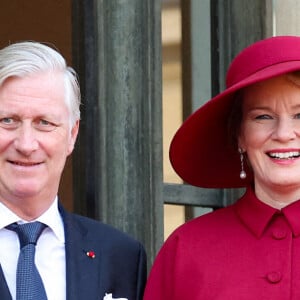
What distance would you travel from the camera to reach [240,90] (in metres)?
4.43

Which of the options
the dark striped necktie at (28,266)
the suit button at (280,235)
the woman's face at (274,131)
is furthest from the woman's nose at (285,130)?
the dark striped necktie at (28,266)

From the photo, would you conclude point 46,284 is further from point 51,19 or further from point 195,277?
point 51,19

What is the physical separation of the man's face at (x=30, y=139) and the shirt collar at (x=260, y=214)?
574mm

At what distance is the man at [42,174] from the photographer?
4254mm

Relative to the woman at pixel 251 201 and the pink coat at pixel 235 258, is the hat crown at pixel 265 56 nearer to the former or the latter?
the woman at pixel 251 201

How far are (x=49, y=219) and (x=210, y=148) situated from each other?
0.58 metres

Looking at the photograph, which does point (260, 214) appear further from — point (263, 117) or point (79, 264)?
point (79, 264)

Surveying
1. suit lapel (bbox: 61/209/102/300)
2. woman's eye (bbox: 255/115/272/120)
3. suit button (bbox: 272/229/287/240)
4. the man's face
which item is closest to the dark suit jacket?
suit lapel (bbox: 61/209/102/300)

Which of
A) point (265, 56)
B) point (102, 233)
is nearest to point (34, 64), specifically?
point (102, 233)

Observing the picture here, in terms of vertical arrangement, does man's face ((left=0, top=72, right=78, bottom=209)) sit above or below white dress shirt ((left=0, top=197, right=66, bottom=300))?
above

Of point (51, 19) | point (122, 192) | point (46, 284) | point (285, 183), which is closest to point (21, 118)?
point (46, 284)

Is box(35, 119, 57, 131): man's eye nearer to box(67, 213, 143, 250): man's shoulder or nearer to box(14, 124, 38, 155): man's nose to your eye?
box(14, 124, 38, 155): man's nose

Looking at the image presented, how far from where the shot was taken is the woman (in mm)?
4289

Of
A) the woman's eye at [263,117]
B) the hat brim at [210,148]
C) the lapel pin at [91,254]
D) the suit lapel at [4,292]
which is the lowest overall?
the suit lapel at [4,292]
